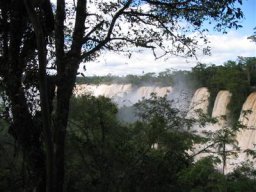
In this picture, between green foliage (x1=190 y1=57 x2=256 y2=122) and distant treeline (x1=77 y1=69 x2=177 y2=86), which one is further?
distant treeline (x1=77 y1=69 x2=177 y2=86)

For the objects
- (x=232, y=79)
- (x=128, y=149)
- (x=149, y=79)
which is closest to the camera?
(x=128, y=149)

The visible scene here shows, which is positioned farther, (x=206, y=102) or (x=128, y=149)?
(x=206, y=102)

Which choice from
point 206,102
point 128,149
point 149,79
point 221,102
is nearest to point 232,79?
point 221,102

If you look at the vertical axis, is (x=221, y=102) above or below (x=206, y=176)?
below

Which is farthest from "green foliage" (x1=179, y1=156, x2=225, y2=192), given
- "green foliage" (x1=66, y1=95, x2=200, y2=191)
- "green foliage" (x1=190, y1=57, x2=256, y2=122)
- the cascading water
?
"green foliage" (x1=190, y1=57, x2=256, y2=122)

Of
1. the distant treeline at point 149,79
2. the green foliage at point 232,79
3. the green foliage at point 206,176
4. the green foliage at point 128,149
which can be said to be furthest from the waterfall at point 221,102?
the green foliage at point 206,176

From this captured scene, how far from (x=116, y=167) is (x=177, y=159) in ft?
3.83

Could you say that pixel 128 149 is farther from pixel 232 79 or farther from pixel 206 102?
pixel 232 79

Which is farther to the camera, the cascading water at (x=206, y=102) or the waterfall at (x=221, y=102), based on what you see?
the waterfall at (x=221, y=102)

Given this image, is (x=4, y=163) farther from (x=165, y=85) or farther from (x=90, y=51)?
(x=165, y=85)

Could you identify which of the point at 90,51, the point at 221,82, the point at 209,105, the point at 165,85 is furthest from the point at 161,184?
the point at 165,85

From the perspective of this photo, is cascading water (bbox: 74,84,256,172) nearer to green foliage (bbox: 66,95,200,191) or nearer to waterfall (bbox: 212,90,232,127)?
waterfall (bbox: 212,90,232,127)

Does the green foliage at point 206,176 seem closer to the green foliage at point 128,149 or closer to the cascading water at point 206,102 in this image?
Answer: the green foliage at point 128,149

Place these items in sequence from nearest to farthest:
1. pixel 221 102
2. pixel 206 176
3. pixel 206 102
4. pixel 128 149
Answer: pixel 206 176, pixel 128 149, pixel 206 102, pixel 221 102
